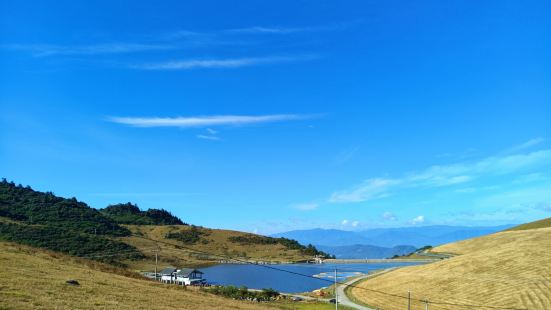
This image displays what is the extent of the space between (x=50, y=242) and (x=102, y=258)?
908 inches

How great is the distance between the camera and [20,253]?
163 feet

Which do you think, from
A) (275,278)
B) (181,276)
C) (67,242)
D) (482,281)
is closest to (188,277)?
(181,276)

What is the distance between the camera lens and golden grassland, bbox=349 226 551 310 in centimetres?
7725

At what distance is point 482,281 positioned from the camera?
290ft

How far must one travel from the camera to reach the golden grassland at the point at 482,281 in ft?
253

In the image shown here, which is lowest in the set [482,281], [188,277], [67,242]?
[188,277]

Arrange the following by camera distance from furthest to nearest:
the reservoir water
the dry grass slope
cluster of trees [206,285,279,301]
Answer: the reservoir water < cluster of trees [206,285,279,301] < the dry grass slope

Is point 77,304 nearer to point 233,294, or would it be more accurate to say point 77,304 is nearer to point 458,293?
point 233,294

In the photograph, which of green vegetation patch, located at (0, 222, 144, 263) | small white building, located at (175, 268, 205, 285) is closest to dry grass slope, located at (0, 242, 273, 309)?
small white building, located at (175, 268, 205, 285)

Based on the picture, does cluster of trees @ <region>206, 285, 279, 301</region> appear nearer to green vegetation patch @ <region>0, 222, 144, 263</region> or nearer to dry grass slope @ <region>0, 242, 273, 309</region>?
dry grass slope @ <region>0, 242, 273, 309</region>

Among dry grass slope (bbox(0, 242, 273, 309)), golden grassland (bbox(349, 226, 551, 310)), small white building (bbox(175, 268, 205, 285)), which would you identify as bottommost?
small white building (bbox(175, 268, 205, 285))

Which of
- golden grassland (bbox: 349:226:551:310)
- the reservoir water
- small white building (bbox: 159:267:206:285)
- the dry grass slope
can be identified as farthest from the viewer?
the reservoir water

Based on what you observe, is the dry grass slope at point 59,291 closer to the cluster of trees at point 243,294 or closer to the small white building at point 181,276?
the cluster of trees at point 243,294

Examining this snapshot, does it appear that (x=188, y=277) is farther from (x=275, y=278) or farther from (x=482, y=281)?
(x=482, y=281)
